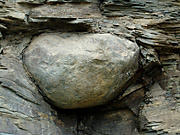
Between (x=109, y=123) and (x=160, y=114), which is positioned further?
(x=109, y=123)

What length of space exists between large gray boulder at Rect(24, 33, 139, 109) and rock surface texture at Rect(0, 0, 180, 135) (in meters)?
0.02

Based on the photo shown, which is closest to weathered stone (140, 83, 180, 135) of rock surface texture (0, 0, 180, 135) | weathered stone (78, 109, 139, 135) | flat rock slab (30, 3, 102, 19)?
rock surface texture (0, 0, 180, 135)

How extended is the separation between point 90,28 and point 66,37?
448 millimetres

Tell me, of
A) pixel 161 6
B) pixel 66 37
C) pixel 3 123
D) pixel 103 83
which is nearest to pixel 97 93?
pixel 103 83

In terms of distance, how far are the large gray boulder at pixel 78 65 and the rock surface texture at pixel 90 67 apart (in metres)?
0.02

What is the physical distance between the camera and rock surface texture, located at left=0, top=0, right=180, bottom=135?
4945 mm

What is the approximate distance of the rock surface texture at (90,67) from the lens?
4.95 m

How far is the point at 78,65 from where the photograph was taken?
4930mm

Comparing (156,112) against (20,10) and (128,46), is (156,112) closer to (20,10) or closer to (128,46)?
(128,46)

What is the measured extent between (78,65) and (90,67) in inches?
7.9

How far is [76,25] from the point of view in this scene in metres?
5.25

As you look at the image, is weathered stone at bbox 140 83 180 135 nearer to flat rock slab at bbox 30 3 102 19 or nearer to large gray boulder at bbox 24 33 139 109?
large gray boulder at bbox 24 33 139 109

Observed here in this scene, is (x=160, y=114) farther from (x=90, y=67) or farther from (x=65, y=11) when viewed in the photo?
(x=65, y=11)

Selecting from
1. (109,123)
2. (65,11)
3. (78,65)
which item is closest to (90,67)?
(78,65)
